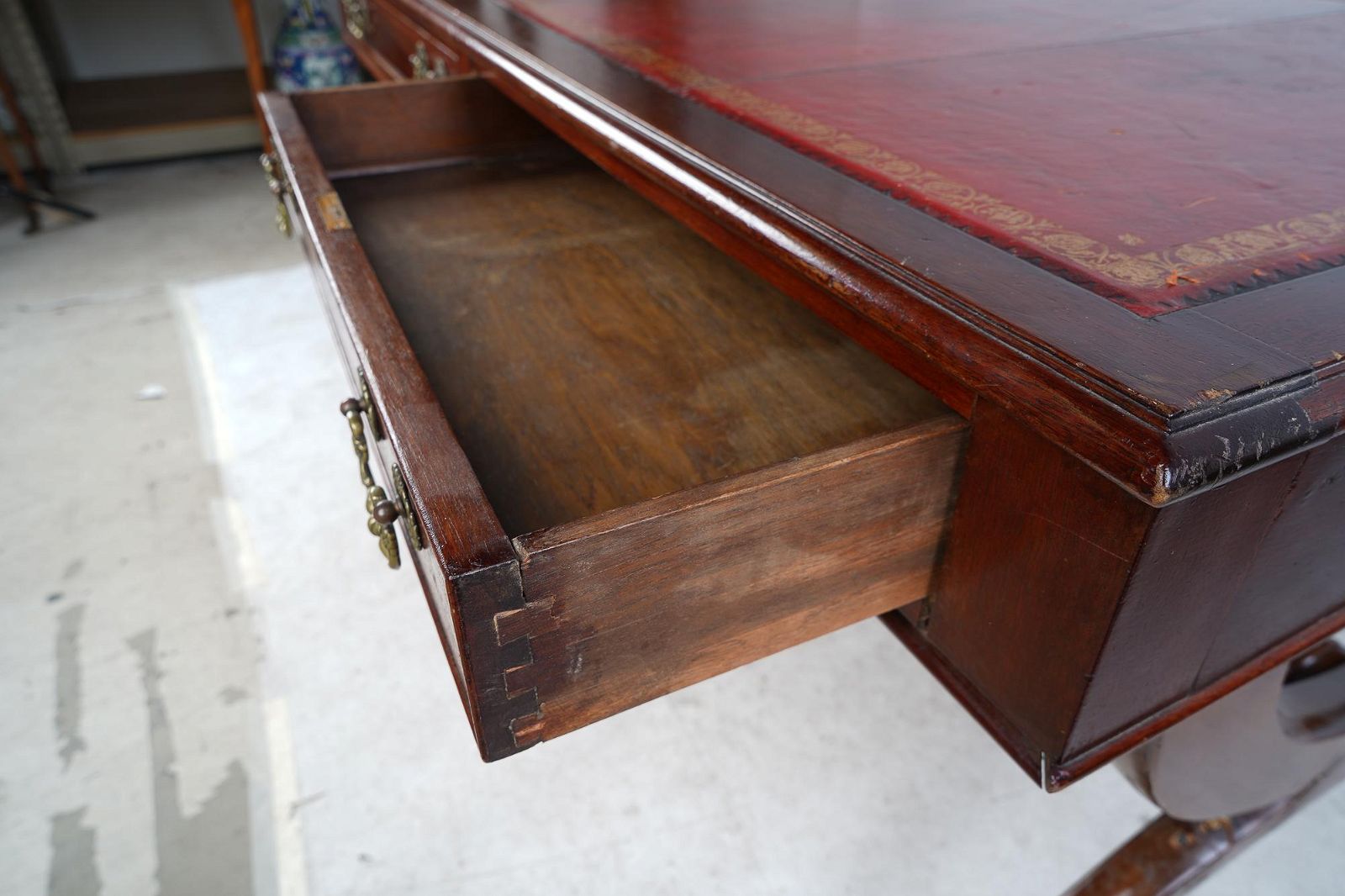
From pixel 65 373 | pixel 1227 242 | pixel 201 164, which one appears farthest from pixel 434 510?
pixel 201 164

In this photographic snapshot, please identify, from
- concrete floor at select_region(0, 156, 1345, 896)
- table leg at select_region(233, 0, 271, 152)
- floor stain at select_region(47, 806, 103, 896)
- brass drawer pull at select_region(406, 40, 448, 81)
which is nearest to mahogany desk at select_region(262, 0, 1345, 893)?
concrete floor at select_region(0, 156, 1345, 896)

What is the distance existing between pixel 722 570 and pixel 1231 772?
1.39ft

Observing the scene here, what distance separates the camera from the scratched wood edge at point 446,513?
1.05ft

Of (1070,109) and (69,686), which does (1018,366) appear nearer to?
(1070,109)

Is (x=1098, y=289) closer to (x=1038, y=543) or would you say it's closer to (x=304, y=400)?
(x=1038, y=543)

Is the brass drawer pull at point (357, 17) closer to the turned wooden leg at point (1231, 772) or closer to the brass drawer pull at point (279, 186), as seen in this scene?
the brass drawer pull at point (279, 186)

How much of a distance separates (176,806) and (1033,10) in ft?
3.52

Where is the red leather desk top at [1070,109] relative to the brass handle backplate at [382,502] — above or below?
above

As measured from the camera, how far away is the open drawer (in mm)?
349

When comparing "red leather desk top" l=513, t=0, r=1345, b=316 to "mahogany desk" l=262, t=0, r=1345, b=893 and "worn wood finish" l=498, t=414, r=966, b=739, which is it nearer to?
"mahogany desk" l=262, t=0, r=1345, b=893

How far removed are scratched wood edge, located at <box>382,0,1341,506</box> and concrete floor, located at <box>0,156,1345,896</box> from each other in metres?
0.55

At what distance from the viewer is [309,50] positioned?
6.70ft

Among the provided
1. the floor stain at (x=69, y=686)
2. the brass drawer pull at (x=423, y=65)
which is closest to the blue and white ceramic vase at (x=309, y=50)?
the brass drawer pull at (x=423, y=65)

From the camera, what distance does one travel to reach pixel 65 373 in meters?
1.41
